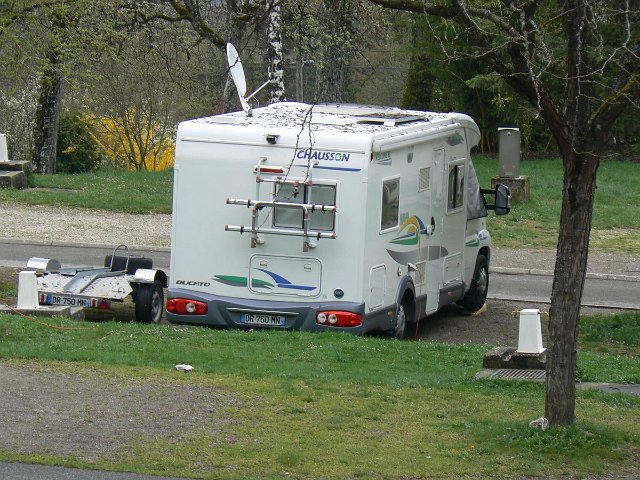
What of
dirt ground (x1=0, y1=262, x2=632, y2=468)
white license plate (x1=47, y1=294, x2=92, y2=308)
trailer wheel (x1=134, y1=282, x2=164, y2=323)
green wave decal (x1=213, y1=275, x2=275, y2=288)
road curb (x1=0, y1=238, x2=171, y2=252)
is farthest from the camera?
road curb (x1=0, y1=238, x2=171, y2=252)

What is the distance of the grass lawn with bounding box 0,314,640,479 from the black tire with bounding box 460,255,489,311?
9.97 ft

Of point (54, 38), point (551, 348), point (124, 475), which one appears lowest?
point (124, 475)

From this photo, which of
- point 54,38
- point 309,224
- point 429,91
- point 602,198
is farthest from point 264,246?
point 429,91

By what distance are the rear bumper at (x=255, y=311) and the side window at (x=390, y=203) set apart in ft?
3.46

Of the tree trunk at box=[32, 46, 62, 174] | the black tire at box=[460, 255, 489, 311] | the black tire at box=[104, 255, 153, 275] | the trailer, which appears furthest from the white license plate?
the tree trunk at box=[32, 46, 62, 174]

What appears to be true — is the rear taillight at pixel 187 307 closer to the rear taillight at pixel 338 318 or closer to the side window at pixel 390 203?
the rear taillight at pixel 338 318

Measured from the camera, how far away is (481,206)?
15875 millimetres

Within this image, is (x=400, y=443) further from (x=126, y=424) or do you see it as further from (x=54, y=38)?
(x=54, y=38)

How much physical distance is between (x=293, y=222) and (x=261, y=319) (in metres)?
1.17

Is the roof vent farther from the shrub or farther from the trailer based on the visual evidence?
the shrub

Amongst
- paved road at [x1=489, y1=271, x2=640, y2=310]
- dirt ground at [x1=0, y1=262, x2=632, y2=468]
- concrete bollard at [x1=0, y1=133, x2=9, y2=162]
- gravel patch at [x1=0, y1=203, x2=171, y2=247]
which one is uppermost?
concrete bollard at [x1=0, y1=133, x2=9, y2=162]

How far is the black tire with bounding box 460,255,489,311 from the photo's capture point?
52.5 ft

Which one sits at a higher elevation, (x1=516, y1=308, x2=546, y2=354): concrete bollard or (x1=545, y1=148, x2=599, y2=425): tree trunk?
(x1=545, y1=148, x2=599, y2=425): tree trunk

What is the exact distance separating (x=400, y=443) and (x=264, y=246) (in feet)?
16.6
